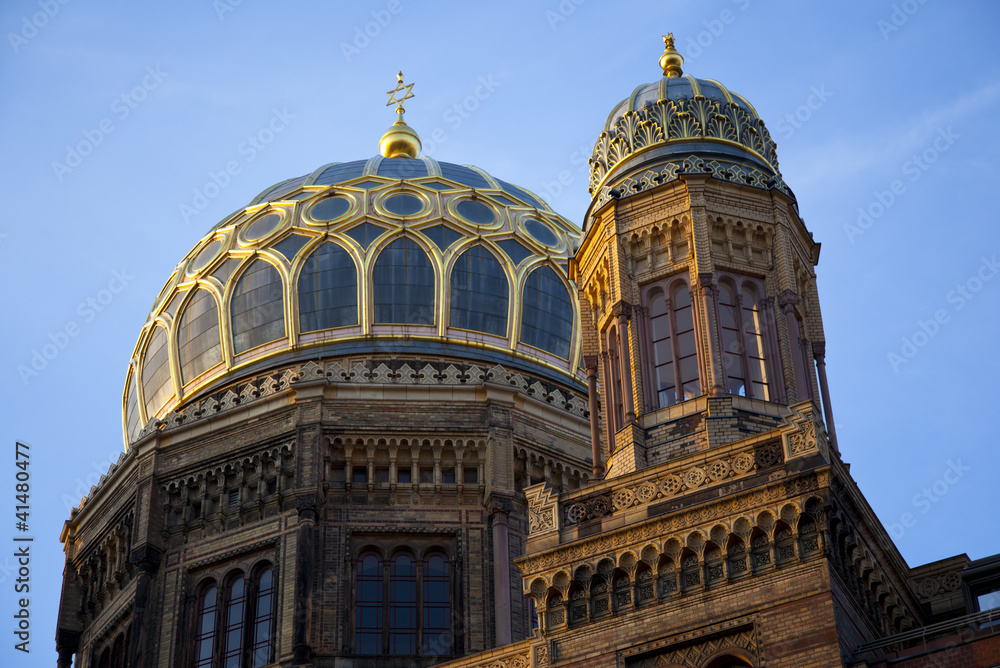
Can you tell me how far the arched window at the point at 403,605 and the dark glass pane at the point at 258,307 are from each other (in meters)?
6.16

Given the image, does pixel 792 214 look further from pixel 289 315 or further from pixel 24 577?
pixel 24 577

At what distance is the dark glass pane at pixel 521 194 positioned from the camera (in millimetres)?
43031

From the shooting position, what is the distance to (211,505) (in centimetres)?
3734

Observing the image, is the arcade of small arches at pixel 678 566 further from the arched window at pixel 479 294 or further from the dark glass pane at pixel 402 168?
the dark glass pane at pixel 402 168

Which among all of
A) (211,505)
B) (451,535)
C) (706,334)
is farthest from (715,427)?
(211,505)

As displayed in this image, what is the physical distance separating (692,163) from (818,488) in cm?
786

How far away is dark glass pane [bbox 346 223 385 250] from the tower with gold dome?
58 mm

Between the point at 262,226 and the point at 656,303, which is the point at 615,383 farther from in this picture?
the point at 262,226

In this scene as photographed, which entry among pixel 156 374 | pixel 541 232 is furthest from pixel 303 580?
pixel 541 232

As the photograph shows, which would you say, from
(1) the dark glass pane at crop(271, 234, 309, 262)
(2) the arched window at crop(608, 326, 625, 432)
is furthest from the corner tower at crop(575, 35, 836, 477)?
(1) the dark glass pane at crop(271, 234, 309, 262)

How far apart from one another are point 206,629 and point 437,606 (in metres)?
4.71

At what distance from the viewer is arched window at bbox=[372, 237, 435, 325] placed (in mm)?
39125

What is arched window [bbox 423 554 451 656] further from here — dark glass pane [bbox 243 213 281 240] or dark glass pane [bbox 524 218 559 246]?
dark glass pane [bbox 243 213 281 240]

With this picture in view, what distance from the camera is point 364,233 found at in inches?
1588
